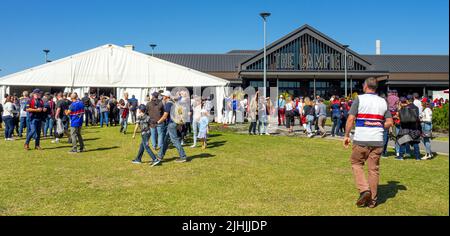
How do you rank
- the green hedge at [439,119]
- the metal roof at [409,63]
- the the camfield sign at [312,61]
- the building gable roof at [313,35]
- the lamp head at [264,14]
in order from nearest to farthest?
1. the green hedge at [439,119]
2. the lamp head at [264,14]
3. the building gable roof at [313,35]
4. the the camfield sign at [312,61]
5. the metal roof at [409,63]

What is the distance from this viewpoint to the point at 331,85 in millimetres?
38750

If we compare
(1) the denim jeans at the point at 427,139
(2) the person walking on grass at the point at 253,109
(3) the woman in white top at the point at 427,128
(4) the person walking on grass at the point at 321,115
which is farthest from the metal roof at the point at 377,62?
(1) the denim jeans at the point at 427,139

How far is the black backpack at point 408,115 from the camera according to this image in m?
9.14

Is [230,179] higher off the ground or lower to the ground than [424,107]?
lower

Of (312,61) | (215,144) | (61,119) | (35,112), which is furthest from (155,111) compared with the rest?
(312,61)

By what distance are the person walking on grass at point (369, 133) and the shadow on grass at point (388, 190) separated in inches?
19.9

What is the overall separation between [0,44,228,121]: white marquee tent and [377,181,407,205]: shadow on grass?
15699 millimetres

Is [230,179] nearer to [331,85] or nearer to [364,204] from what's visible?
[364,204]

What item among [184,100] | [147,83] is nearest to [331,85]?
[147,83]

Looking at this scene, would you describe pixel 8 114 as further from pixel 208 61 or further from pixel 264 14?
pixel 208 61

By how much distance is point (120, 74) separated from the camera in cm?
2305

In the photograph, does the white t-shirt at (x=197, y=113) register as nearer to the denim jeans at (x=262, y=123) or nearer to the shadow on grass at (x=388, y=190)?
the denim jeans at (x=262, y=123)

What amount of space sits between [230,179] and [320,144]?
6.45 meters

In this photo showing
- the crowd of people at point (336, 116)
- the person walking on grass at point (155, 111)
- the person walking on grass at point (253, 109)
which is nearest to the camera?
the person walking on grass at point (155, 111)
